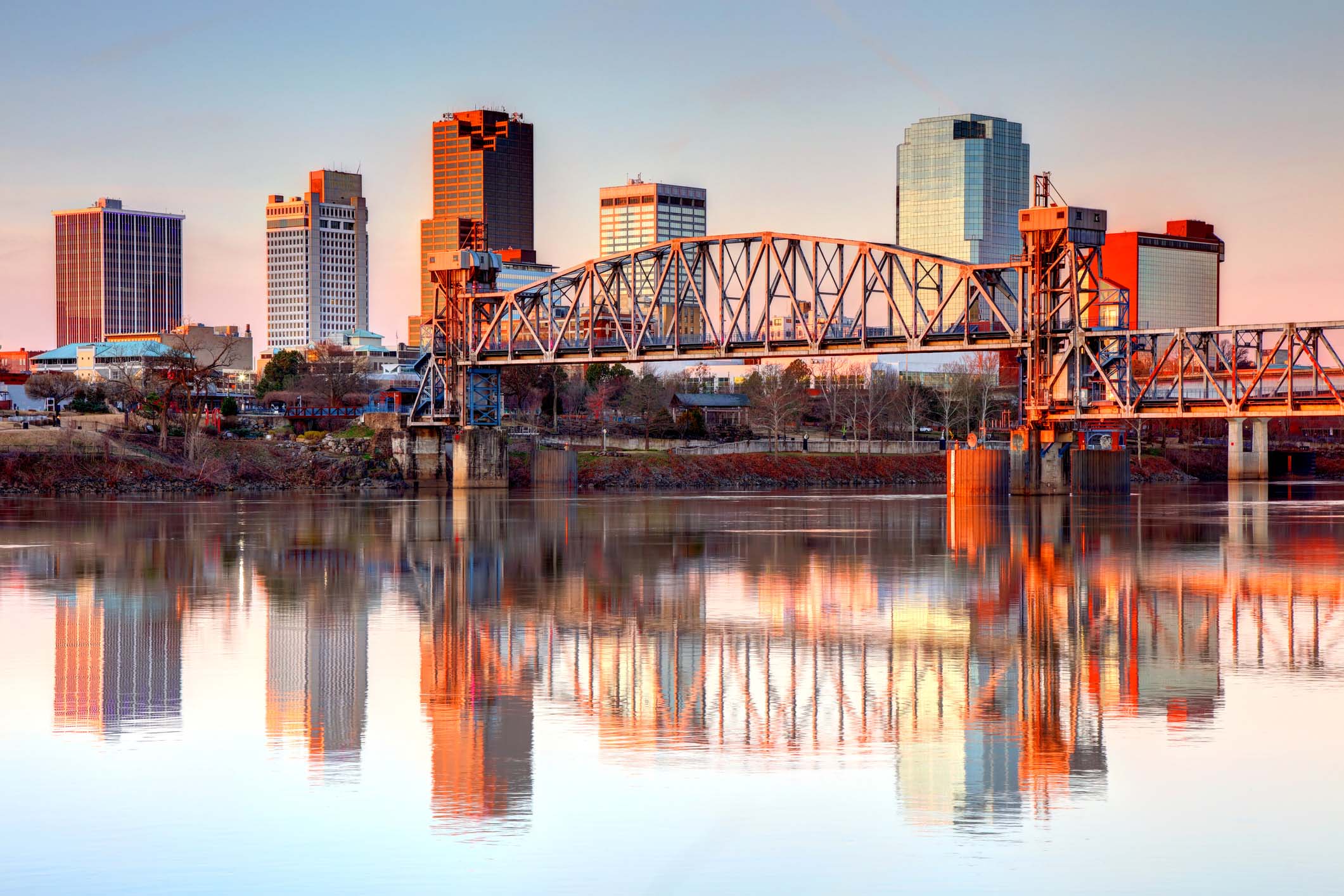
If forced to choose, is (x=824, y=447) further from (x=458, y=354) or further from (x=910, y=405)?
(x=458, y=354)

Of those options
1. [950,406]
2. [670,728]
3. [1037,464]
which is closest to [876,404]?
[950,406]

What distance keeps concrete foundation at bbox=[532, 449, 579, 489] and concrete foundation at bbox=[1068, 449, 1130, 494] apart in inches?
1569

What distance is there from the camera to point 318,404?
563 feet

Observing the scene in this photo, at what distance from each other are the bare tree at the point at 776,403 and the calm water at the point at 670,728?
4604 inches

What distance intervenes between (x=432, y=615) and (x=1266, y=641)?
581 inches

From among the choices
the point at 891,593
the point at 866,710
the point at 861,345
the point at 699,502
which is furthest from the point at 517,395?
the point at 866,710

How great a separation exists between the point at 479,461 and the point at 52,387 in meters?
72.8

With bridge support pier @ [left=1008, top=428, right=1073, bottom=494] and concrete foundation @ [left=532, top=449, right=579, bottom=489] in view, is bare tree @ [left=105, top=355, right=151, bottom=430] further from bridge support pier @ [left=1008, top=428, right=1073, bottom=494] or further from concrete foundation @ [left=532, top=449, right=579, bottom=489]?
bridge support pier @ [left=1008, top=428, right=1073, bottom=494]

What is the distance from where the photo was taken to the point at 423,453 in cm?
12225

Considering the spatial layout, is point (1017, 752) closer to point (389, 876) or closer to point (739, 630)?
point (389, 876)

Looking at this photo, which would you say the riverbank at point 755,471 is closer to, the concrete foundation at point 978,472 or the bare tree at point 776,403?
the bare tree at point 776,403

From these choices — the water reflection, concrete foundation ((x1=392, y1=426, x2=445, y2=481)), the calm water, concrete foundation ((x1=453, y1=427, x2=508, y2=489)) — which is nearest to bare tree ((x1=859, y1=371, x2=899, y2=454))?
concrete foundation ((x1=453, y1=427, x2=508, y2=489))

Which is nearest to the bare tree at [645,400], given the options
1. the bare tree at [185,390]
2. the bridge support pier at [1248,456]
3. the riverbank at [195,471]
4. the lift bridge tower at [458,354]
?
the lift bridge tower at [458,354]

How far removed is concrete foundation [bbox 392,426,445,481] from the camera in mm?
122062
